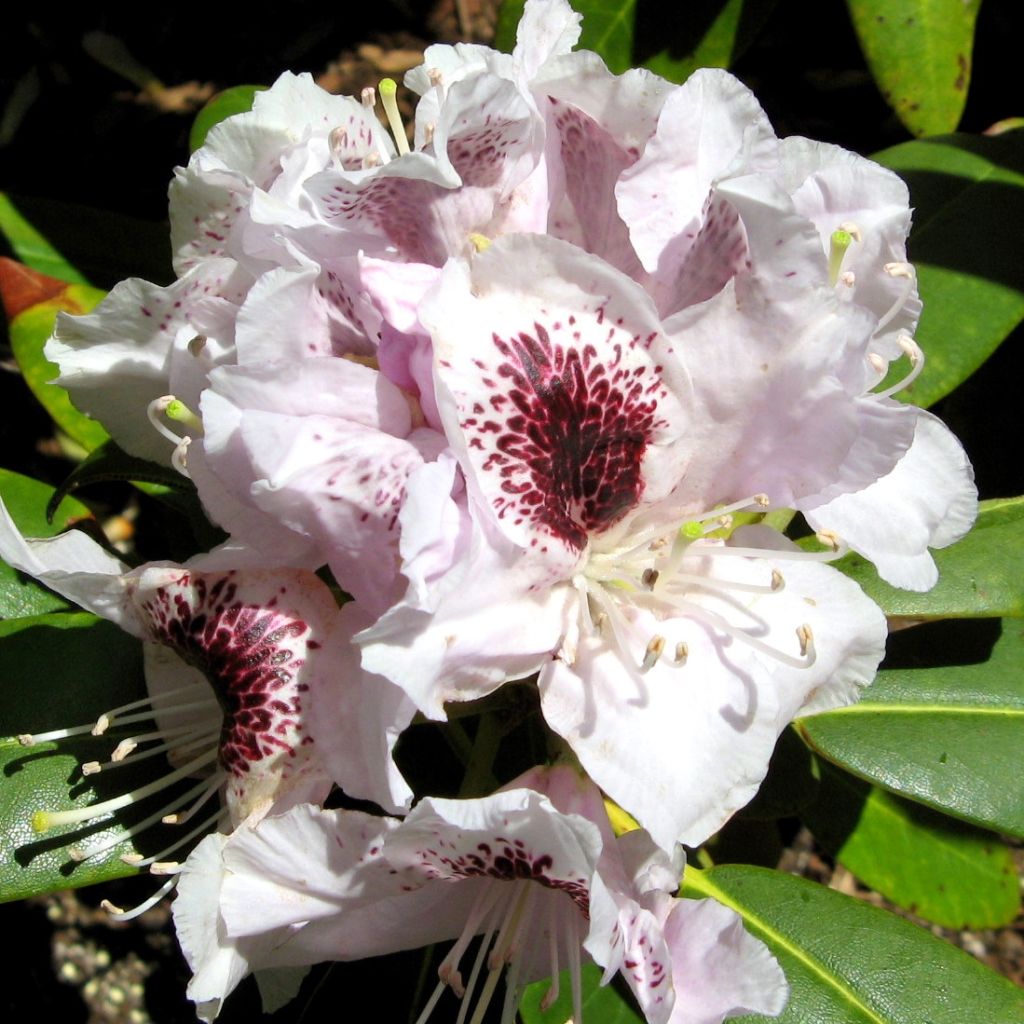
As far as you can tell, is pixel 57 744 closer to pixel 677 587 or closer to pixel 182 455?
pixel 182 455

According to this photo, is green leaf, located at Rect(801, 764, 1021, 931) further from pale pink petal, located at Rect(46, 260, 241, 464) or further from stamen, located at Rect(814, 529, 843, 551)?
pale pink petal, located at Rect(46, 260, 241, 464)

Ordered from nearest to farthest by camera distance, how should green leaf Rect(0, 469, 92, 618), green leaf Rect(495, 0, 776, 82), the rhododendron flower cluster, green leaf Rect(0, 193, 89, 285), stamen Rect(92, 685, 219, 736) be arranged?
the rhododendron flower cluster < stamen Rect(92, 685, 219, 736) < green leaf Rect(0, 469, 92, 618) < green leaf Rect(495, 0, 776, 82) < green leaf Rect(0, 193, 89, 285)

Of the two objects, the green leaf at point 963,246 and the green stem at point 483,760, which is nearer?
the green stem at point 483,760

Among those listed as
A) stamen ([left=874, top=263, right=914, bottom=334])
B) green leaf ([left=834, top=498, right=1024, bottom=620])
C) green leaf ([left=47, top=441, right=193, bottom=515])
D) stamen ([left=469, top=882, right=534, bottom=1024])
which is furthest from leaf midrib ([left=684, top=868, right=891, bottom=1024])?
green leaf ([left=47, top=441, right=193, bottom=515])

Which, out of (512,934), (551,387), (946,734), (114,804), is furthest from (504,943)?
(946,734)

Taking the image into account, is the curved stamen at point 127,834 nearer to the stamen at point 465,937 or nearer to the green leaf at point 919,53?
the stamen at point 465,937

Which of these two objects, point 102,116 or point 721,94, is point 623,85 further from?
point 102,116

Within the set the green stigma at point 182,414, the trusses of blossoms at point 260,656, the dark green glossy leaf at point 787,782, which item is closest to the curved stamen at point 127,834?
the trusses of blossoms at point 260,656
